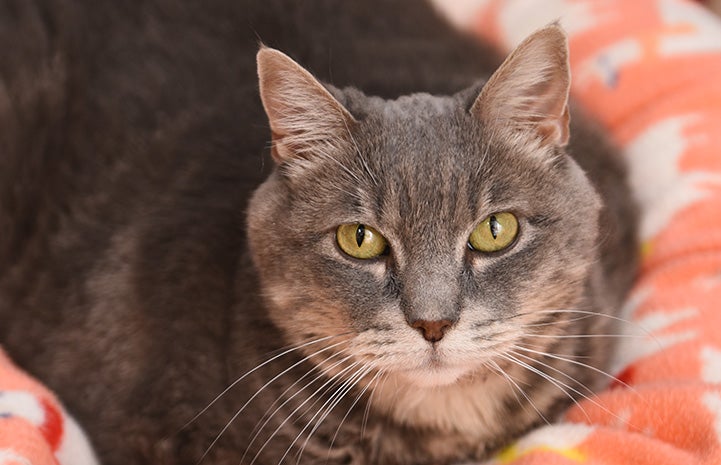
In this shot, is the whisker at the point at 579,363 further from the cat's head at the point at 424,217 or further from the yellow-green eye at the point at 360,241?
the yellow-green eye at the point at 360,241

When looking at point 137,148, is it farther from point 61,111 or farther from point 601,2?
point 601,2

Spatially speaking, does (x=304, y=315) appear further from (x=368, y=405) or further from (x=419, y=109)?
(x=419, y=109)

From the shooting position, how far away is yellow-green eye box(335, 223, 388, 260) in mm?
1315

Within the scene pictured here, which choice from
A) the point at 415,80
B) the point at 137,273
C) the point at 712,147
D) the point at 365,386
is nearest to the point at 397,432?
the point at 365,386

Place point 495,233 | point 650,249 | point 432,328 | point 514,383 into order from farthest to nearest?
point 650,249
point 514,383
point 495,233
point 432,328

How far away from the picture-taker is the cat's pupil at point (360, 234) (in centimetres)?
132

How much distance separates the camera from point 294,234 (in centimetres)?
137

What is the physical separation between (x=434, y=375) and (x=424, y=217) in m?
0.23

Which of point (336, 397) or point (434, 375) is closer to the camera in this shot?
point (434, 375)

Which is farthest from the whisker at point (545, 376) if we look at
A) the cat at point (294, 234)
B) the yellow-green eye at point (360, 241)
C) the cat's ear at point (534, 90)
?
the cat's ear at point (534, 90)

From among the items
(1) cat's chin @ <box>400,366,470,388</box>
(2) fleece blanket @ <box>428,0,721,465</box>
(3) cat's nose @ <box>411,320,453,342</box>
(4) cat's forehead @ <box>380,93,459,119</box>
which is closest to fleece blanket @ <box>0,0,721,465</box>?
(2) fleece blanket @ <box>428,0,721,465</box>

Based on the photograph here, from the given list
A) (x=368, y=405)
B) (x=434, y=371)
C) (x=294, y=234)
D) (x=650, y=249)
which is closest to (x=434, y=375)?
(x=434, y=371)

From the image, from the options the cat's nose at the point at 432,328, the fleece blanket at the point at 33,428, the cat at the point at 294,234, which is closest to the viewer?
the cat's nose at the point at 432,328

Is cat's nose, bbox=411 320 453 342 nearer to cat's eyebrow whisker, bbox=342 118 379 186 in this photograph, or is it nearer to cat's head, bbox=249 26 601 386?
cat's head, bbox=249 26 601 386
